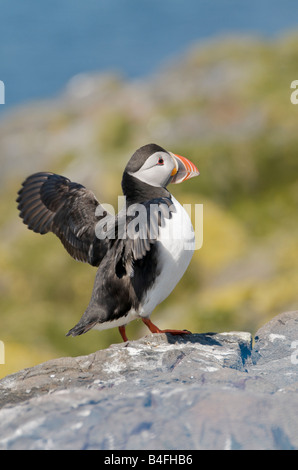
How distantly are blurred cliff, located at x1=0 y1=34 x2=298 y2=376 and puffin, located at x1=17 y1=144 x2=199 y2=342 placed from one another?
3.23 meters

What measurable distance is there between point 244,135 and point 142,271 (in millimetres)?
9577

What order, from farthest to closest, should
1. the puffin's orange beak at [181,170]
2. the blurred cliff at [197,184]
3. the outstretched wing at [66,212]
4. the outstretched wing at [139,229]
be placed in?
1. the blurred cliff at [197,184]
2. the outstretched wing at [66,212]
3. the puffin's orange beak at [181,170]
4. the outstretched wing at [139,229]

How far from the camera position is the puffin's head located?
264 inches

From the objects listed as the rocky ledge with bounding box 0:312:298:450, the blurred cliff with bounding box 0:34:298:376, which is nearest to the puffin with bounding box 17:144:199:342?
the rocky ledge with bounding box 0:312:298:450

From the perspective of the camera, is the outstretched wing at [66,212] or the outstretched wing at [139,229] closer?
the outstretched wing at [139,229]

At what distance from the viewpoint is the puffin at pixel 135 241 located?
623cm

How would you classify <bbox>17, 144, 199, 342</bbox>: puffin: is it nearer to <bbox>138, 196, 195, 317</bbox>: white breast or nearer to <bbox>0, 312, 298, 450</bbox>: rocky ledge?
<bbox>138, 196, 195, 317</bbox>: white breast

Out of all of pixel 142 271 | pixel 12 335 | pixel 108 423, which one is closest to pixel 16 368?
pixel 12 335

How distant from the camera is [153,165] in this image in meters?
6.75

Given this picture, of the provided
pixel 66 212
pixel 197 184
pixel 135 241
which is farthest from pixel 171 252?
pixel 197 184

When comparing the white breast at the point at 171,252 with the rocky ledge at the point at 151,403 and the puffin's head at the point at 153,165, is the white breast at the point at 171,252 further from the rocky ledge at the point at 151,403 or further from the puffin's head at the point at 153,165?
the rocky ledge at the point at 151,403

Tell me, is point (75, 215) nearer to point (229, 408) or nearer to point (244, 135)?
point (229, 408)

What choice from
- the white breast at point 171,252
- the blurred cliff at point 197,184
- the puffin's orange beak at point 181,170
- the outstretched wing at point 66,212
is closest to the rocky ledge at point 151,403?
the white breast at point 171,252

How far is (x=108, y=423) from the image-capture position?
4383mm
